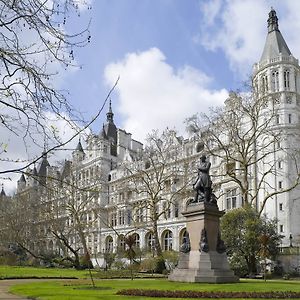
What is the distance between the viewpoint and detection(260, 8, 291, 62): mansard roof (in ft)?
212

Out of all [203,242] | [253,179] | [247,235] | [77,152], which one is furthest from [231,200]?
[77,152]

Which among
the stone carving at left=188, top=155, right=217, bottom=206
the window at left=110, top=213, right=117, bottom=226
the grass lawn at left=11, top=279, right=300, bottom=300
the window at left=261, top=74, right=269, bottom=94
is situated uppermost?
the window at left=261, top=74, right=269, bottom=94

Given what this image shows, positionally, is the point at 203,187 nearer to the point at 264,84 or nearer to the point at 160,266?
the point at 160,266

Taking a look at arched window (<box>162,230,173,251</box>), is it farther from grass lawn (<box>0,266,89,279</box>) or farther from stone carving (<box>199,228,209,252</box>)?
stone carving (<box>199,228,209,252</box>)

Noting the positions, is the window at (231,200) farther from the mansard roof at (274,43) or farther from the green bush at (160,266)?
the green bush at (160,266)

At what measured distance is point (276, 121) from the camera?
60.9 metres

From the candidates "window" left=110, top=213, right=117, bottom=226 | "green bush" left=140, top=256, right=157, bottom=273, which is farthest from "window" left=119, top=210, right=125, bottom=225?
"green bush" left=140, top=256, right=157, bottom=273

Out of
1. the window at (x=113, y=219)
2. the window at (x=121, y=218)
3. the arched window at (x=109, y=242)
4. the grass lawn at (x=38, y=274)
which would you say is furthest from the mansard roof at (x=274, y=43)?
the arched window at (x=109, y=242)

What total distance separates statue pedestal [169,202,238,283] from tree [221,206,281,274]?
16.1 metres

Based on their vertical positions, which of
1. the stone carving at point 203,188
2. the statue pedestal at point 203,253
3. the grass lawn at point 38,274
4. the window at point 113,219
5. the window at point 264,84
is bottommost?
the grass lawn at point 38,274

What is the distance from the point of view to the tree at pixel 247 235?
3769cm

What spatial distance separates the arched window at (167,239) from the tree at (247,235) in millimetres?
34583

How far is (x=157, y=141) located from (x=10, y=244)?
2709cm

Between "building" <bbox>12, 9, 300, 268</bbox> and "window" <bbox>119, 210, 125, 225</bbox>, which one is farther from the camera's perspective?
"window" <bbox>119, 210, 125, 225</bbox>
